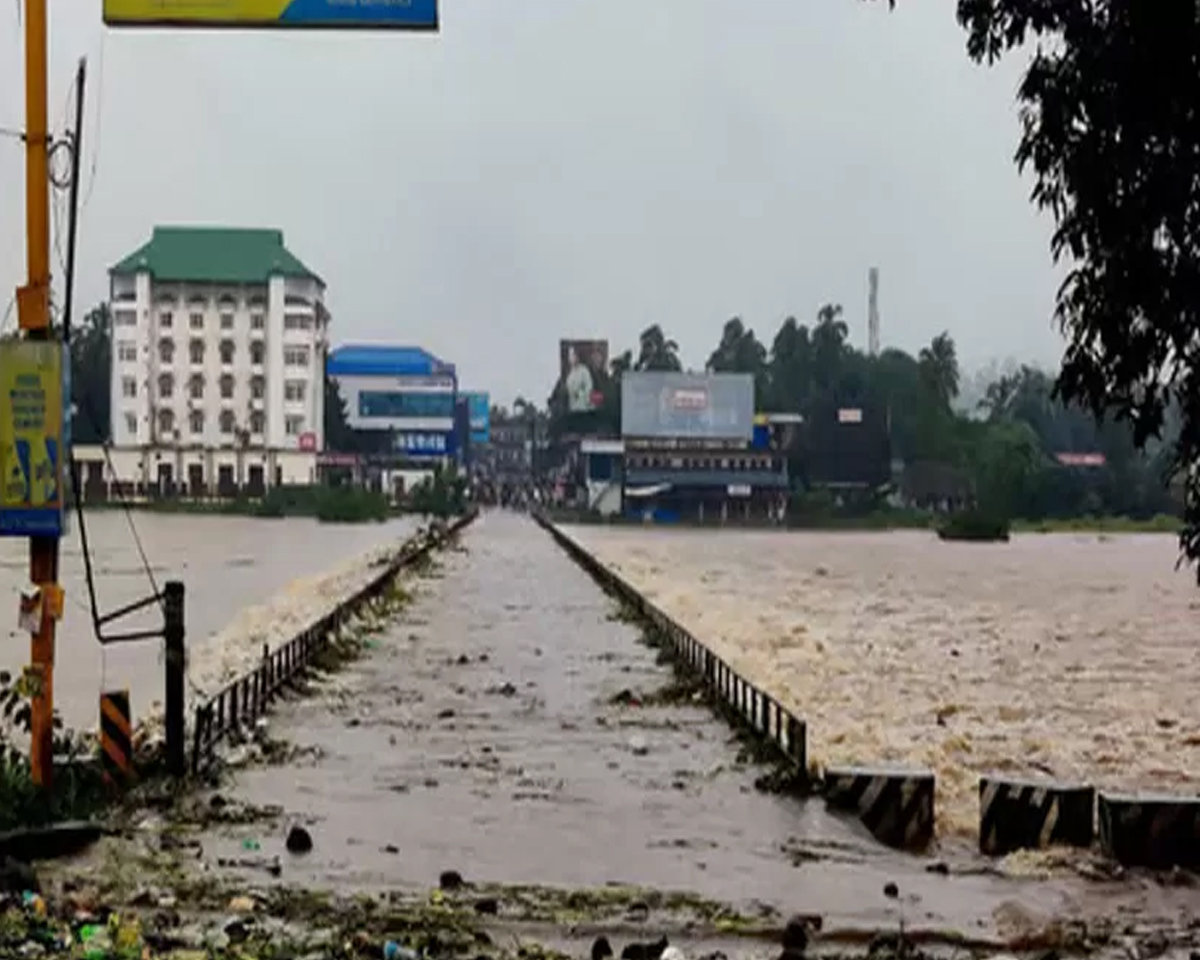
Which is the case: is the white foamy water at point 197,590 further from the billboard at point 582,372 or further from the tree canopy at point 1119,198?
the billboard at point 582,372

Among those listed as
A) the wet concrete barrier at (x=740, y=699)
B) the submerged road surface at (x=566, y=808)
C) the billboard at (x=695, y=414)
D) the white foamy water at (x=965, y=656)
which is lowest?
the white foamy water at (x=965, y=656)

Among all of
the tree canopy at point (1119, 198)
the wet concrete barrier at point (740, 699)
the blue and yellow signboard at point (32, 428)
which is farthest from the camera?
the wet concrete barrier at point (740, 699)

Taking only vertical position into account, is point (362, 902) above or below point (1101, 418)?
A: below

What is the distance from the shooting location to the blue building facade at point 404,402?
14375 centimetres

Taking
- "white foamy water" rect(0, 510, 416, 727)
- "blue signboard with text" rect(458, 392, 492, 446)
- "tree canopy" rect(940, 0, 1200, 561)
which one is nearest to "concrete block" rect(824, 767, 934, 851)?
"tree canopy" rect(940, 0, 1200, 561)

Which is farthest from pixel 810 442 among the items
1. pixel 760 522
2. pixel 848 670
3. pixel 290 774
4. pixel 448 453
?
pixel 290 774

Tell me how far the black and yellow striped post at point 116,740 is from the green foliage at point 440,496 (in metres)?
103

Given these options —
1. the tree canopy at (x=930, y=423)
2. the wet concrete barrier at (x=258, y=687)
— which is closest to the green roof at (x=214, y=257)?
the tree canopy at (x=930, y=423)

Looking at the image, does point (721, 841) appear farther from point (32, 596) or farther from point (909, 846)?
point (32, 596)

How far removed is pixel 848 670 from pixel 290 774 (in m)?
16.2

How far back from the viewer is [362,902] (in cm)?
1029

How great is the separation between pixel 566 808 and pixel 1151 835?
4.54 meters

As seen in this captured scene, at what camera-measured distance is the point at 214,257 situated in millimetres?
122000

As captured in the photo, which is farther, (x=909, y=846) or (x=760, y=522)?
(x=760, y=522)
